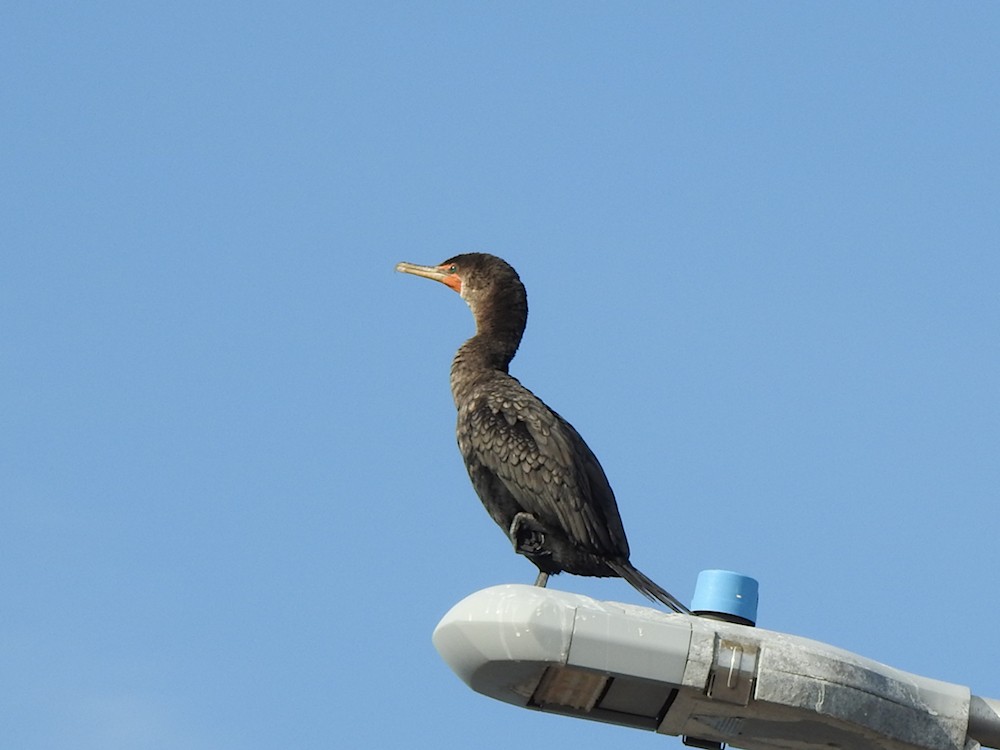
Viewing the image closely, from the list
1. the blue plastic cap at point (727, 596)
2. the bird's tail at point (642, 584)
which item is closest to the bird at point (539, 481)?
the bird's tail at point (642, 584)

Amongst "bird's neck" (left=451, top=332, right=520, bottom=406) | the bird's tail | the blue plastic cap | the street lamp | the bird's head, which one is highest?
the bird's head

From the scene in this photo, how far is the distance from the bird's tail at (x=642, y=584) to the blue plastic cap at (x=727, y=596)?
339 centimetres

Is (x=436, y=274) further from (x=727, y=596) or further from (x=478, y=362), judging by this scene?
(x=727, y=596)

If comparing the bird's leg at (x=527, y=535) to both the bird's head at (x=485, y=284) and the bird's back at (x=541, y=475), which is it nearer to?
the bird's back at (x=541, y=475)

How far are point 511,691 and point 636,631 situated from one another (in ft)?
1.15

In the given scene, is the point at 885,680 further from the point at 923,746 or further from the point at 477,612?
the point at 477,612

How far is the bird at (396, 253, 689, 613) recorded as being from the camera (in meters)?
8.09

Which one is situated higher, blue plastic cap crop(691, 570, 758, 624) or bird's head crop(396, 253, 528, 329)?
bird's head crop(396, 253, 528, 329)

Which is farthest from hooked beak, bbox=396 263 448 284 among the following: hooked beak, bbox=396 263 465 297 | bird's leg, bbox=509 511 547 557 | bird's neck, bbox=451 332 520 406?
bird's leg, bbox=509 511 547 557

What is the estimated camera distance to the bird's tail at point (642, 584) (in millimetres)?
7727

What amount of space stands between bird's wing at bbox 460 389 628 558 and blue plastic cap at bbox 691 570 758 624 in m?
3.81

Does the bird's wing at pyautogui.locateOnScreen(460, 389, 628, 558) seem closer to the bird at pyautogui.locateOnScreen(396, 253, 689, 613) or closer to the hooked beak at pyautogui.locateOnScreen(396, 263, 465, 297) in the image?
the bird at pyautogui.locateOnScreen(396, 253, 689, 613)

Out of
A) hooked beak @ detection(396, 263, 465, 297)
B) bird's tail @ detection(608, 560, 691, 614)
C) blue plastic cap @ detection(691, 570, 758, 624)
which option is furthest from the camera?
hooked beak @ detection(396, 263, 465, 297)

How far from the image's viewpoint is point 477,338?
895 centimetres
